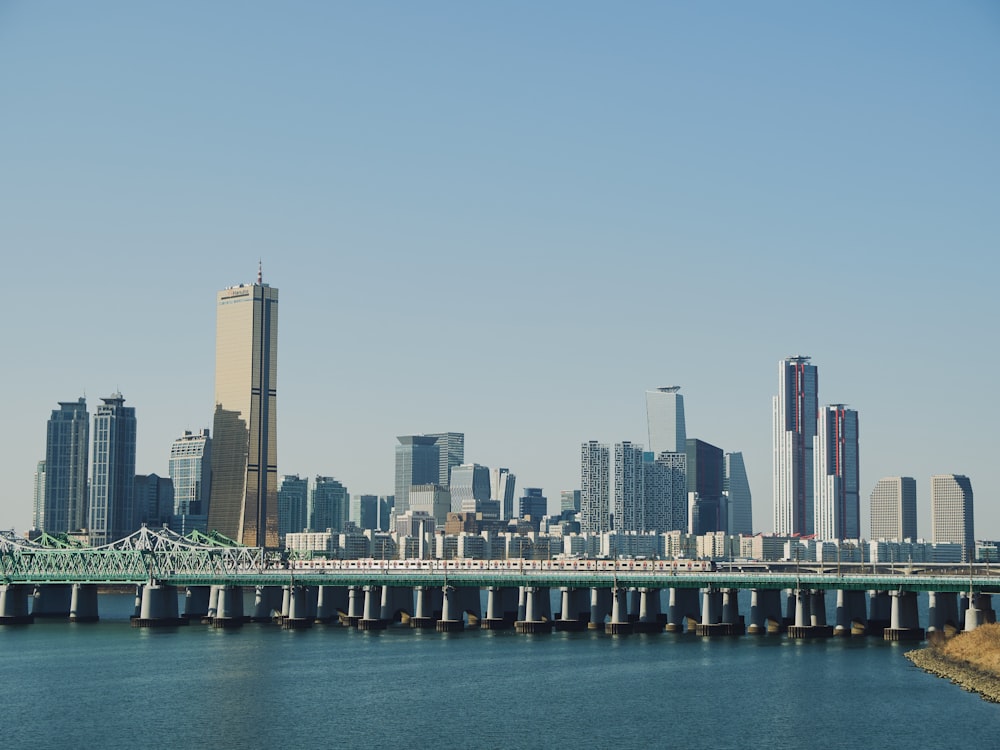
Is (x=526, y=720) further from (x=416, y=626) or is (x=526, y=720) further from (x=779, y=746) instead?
(x=416, y=626)

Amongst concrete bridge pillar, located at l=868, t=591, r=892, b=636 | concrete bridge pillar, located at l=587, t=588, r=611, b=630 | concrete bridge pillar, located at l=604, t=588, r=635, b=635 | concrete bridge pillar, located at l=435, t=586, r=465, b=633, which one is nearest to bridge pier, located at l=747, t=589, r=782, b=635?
concrete bridge pillar, located at l=868, t=591, r=892, b=636

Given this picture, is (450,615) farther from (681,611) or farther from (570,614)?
(681,611)

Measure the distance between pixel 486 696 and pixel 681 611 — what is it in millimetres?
69724

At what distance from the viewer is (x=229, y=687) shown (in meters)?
128

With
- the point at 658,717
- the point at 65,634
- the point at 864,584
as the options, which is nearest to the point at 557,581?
the point at 864,584

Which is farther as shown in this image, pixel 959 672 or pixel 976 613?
pixel 976 613

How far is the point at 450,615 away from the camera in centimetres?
19225

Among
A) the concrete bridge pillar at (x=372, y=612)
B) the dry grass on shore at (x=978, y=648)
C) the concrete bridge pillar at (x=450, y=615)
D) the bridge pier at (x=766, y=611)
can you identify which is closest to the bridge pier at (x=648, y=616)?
the bridge pier at (x=766, y=611)

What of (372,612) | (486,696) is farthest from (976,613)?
(372,612)

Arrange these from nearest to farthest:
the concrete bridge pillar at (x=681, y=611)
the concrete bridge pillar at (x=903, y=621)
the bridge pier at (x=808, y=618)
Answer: the concrete bridge pillar at (x=903, y=621) < the bridge pier at (x=808, y=618) < the concrete bridge pillar at (x=681, y=611)

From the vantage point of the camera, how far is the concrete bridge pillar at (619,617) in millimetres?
181625

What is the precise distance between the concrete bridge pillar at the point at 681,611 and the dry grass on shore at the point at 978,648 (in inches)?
1447

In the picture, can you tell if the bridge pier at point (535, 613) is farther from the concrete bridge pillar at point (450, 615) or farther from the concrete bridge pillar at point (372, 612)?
the concrete bridge pillar at point (372, 612)

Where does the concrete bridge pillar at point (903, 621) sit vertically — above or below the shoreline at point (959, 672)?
above
